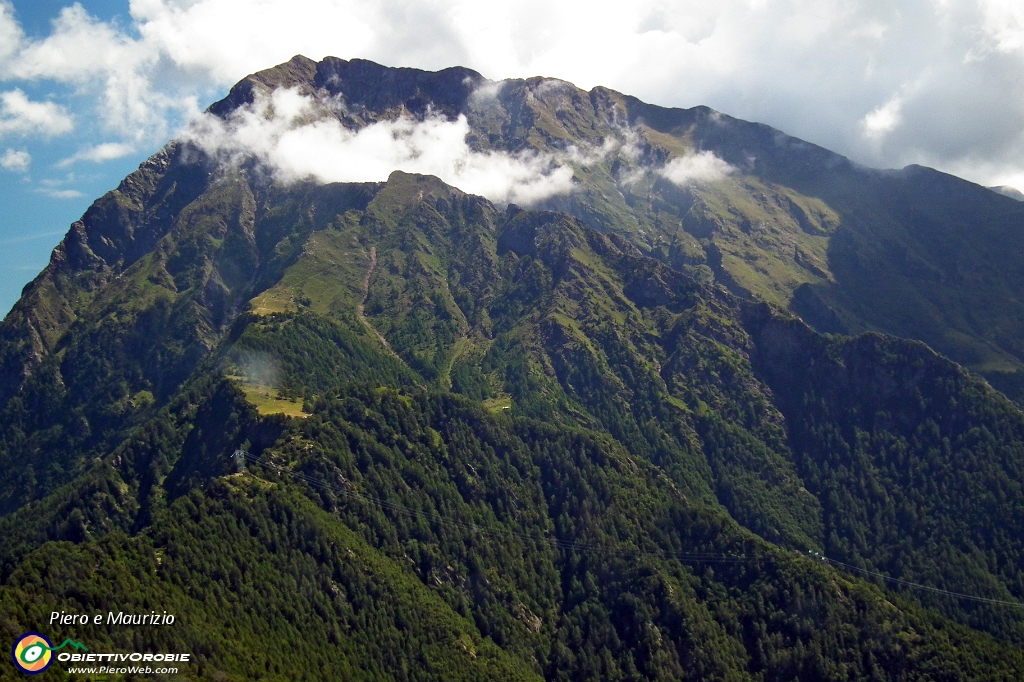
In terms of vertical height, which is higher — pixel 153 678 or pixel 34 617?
pixel 34 617

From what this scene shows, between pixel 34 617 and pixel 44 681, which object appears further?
pixel 34 617

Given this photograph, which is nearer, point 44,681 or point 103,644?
point 44,681

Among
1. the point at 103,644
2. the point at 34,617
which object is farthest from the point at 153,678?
the point at 34,617

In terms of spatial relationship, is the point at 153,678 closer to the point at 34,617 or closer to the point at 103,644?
the point at 103,644

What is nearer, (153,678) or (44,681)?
(44,681)
